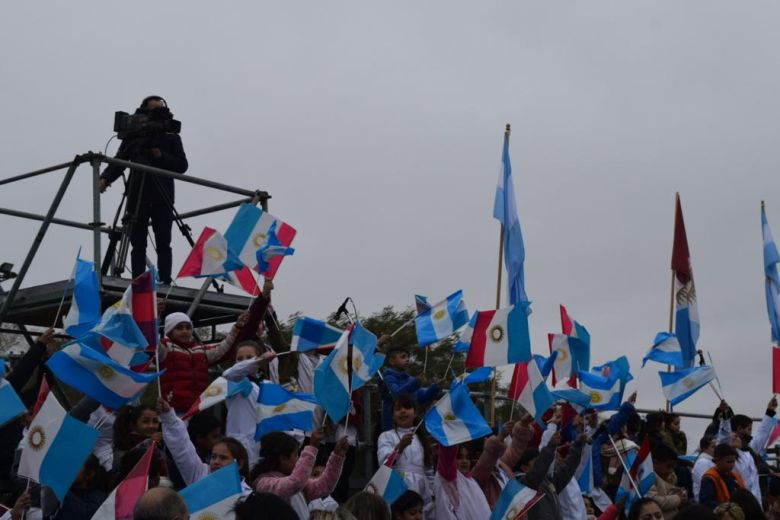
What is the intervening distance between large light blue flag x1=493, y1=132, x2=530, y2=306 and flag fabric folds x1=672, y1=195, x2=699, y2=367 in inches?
101

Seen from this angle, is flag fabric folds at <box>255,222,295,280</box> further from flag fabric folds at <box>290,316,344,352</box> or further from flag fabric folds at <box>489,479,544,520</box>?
flag fabric folds at <box>489,479,544,520</box>

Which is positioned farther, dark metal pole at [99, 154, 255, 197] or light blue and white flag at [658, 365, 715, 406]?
light blue and white flag at [658, 365, 715, 406]

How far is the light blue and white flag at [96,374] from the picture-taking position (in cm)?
891

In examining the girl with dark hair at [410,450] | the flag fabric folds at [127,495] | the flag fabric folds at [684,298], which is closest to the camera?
the flag fabric folds at [127,495]

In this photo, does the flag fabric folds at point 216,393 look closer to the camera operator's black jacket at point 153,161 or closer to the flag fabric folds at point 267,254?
the flag fabric folds at point 267,254

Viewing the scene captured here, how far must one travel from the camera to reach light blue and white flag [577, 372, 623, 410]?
11781 mm

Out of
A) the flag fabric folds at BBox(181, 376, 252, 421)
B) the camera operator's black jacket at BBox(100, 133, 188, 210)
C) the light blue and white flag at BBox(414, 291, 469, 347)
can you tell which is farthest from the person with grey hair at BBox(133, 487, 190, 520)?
the camera operator's black jacket at BBox(100, 133, 188, 210)

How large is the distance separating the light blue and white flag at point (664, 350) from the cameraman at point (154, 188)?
15.9 ft

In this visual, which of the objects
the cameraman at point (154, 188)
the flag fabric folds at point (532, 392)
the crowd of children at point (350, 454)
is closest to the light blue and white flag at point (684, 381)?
the crowd of children at point (350, 454)

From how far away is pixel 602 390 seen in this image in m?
11.9

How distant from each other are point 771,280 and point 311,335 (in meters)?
9.00

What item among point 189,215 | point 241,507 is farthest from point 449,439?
point 189,215

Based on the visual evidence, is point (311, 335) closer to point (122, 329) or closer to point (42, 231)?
point (122, 329)

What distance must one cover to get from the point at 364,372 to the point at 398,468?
891mm
